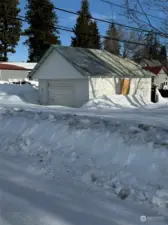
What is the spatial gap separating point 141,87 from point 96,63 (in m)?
5.04

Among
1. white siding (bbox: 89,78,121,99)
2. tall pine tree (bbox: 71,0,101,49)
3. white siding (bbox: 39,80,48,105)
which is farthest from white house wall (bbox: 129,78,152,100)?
tall pine tree (bbox: 71,0,101,49)

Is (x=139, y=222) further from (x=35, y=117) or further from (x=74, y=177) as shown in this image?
(x=35, y=117)

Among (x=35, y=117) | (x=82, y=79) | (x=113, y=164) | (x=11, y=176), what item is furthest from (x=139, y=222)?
(x=82, y=79)

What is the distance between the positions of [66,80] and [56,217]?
16.1 meters

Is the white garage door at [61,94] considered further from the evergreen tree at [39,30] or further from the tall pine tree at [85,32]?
the tall pine tree at [85,32]

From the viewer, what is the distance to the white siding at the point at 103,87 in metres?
18.2

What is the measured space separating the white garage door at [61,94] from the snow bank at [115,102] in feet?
7.37

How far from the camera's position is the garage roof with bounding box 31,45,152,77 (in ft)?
60.6

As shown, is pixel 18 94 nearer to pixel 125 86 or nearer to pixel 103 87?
pixel 103 87

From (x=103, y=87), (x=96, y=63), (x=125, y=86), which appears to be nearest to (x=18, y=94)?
(x=96, y=63)

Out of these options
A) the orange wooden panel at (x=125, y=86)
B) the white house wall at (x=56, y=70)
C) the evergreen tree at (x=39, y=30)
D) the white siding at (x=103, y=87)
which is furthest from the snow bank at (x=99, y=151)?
the evergreen tree at (x=39, y=30)

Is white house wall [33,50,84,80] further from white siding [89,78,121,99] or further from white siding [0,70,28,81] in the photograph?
white siding [0,70,28,81]

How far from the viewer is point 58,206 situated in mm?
3578

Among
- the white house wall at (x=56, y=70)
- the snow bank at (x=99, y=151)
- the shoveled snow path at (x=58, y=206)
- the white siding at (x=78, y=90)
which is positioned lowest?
the shoveled snow path at (x=58, y=206)
